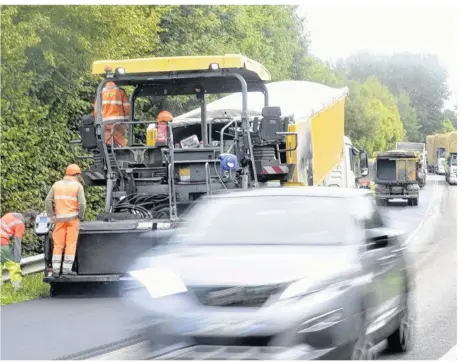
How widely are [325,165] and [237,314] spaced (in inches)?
547

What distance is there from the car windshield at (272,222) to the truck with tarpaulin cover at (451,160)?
160ft

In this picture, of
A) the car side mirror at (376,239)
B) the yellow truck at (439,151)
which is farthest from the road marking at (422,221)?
the yellow truck at (439,151)

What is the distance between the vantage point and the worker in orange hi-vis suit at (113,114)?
13.6 m

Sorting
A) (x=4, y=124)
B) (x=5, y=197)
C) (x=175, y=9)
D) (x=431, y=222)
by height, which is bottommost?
(x=431, y=222)

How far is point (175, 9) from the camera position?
25.1m

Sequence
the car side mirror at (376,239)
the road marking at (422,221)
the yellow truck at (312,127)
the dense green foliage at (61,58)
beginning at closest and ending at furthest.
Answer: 1. the car side mirror at (376,239)
2. the dense green foliage at (61,58)
3. the yellow truck at (312,127)
4. the road marking at (422,221)

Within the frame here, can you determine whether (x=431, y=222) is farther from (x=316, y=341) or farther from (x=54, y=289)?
(x=316, y=341)

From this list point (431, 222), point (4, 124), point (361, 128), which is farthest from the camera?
point (361, 128)

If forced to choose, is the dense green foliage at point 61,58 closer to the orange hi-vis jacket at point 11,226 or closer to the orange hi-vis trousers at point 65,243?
the orange hi-vis jacket at point 11,226

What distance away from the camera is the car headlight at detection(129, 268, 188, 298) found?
7.02 m

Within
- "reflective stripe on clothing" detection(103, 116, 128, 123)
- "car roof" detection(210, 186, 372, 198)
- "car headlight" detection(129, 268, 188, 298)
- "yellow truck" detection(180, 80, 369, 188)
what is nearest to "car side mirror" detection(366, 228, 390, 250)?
"car roof" detection(210, 186, 372, 198)

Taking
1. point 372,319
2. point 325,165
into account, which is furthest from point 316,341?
point 325,165

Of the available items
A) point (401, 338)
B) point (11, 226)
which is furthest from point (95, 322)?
point (401, 338)

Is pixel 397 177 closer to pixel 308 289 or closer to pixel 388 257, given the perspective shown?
pixel 388 257
